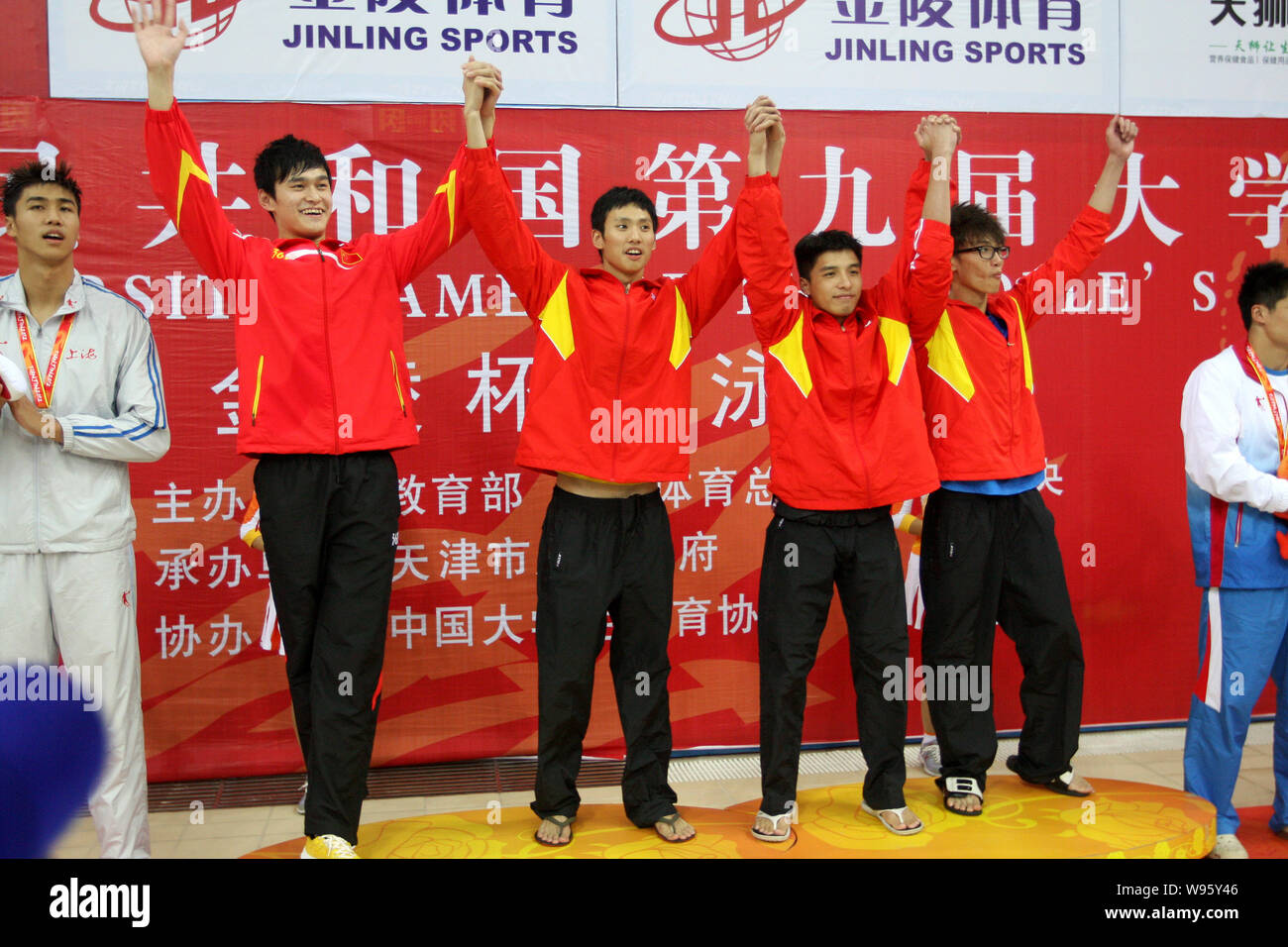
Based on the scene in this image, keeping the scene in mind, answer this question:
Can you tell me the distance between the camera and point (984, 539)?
2947 mm

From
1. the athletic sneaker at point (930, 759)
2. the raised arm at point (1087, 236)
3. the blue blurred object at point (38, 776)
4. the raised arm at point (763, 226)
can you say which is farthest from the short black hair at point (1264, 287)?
the blue blurred object at point (38, 776)

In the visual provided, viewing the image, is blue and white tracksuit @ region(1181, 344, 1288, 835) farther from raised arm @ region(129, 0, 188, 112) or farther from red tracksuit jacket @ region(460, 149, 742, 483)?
raised arm @ region(129, 0, 188, 112)

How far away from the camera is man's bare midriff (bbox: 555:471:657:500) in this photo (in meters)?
2.74

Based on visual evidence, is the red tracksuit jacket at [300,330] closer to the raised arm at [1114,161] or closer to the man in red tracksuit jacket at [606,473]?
the man in red tracksuit jacket at [606,473]

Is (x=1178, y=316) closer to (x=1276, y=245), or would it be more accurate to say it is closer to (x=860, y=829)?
(x=1276, y=245)

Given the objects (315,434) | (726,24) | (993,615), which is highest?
(726,24)

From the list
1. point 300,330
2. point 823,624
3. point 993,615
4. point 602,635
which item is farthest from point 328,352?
point 993,615

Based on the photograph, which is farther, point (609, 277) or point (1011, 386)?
point (1011, 386)

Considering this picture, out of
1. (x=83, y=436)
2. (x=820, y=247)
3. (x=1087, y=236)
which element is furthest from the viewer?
(x=1087, y=236)

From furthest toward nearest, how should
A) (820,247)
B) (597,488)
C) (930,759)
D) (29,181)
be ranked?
(930,759), (820,247), (597,488), (29,181)

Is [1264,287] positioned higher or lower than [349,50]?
lower

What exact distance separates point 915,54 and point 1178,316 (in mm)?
1372

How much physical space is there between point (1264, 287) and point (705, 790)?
2.21 meters

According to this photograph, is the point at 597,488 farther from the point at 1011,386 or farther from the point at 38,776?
the point at 38,776
